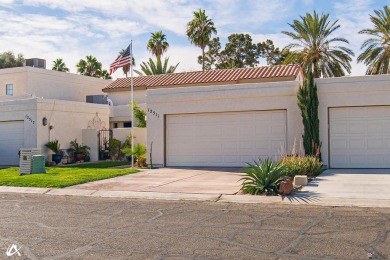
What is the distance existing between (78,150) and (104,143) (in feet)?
7.53

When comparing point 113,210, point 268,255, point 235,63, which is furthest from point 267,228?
point 235,63

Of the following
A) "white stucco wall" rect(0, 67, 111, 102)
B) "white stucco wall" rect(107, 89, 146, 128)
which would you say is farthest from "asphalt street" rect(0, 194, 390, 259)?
"white stucco wall" rect(0, 67, 111, 102)

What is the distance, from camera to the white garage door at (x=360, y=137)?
1784cm

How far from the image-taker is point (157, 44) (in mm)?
50938

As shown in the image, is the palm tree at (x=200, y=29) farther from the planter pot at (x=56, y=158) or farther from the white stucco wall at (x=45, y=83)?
the planter pot at (x=56, y=158)

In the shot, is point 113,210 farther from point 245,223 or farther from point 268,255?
point 268,255

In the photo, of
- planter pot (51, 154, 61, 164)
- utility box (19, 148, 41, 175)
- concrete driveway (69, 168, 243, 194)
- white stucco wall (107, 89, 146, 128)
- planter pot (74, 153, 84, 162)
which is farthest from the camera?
white stucco wall (107, 89, 146, 128)

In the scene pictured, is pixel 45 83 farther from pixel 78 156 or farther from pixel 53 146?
pixel 53 146

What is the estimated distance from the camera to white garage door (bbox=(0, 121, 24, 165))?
24.5 meters

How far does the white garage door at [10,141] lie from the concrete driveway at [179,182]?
9227 mm

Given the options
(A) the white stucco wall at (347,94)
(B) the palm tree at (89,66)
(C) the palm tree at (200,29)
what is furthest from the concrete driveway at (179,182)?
(B) the palm tree at (89,66)

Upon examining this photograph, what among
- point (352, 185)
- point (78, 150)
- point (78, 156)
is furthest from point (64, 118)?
point (352, 185)

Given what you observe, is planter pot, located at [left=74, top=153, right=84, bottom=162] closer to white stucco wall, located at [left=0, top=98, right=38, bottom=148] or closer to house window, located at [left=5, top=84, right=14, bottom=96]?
white stucco wall, located at [left=0, top=98, right=38, bottom=148]

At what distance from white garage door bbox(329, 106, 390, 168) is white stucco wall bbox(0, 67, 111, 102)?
2305cm
